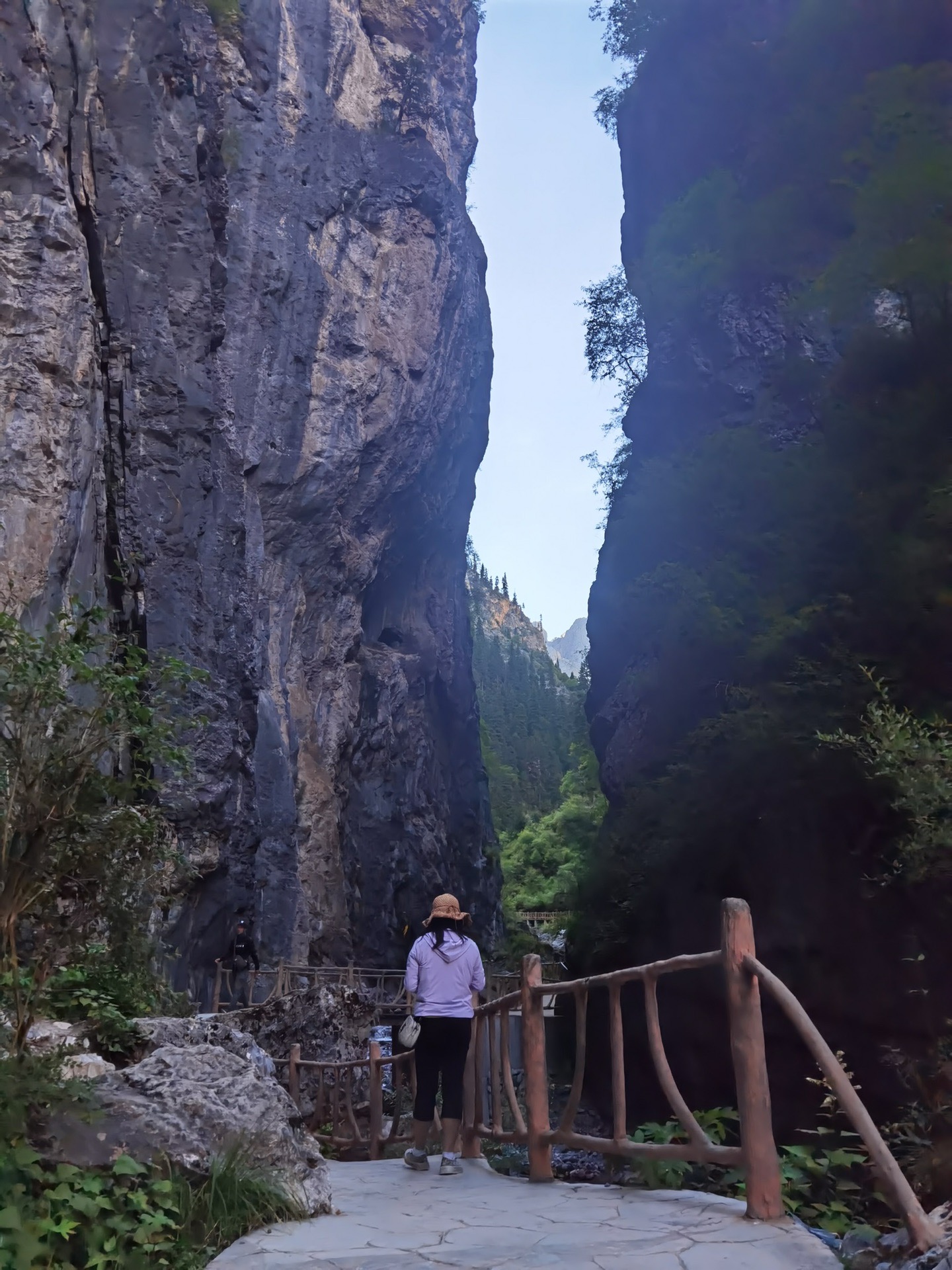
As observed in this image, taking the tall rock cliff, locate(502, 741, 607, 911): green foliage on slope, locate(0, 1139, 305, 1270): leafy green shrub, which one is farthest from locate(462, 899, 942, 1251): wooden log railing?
locate(502, 741, 607, 911): green foliage on slope

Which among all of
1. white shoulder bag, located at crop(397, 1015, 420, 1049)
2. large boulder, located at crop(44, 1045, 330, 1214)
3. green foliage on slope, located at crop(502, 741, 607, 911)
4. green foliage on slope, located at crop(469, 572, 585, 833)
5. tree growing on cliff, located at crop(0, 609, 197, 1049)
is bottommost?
large boulder, located at crop(44, 1045, 330, 1214)

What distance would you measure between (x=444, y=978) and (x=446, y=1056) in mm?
464

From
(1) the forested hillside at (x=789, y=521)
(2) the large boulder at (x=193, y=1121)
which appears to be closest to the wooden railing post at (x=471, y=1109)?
(2) the large boulder at (x=193, y=1121)

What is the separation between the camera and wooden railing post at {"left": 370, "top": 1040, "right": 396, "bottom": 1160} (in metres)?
8.19

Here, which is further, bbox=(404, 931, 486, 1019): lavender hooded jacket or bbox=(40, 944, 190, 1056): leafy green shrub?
bbox=(40, 944, 190, 1056): leafy green shrub

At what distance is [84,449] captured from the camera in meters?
12.3

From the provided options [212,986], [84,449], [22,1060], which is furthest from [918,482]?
[212,986]

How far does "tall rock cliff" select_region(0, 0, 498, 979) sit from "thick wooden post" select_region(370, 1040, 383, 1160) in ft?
11.7

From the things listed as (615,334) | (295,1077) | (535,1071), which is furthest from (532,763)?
(535,1071)

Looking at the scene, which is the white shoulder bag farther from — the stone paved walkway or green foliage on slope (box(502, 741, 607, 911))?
green foliage on slope (box(502, 741, 607, 911))

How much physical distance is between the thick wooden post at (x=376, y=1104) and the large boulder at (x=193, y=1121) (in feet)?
12.3

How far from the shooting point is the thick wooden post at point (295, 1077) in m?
9.54

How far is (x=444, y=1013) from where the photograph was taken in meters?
5.70

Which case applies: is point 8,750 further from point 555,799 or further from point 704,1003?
point 555,799
